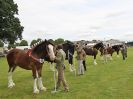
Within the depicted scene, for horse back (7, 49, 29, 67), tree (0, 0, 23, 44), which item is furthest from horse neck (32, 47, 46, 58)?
tree (0, 0, 23, 44)

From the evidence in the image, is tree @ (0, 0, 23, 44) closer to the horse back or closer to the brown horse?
the horse back

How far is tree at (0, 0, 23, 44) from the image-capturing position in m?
59.0

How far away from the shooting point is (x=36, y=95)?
14.5 meters

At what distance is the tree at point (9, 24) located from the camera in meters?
59.0

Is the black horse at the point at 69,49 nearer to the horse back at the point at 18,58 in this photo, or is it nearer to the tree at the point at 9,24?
the horse back at the point at 18,58

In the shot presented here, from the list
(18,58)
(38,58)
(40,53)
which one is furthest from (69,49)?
(38,58)

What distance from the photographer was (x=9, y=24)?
198 feet

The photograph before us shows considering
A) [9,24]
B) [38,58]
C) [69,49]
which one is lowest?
[38,58]

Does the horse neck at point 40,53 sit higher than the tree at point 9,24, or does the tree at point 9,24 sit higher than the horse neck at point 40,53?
the tree at point 9,24

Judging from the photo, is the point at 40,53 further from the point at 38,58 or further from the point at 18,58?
the point at 18,58

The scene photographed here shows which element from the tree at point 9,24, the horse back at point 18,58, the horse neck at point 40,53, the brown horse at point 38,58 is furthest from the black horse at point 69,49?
the tree at point 9,24

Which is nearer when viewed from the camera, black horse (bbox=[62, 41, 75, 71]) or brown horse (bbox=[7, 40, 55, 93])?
brown horse (bbox=[7, 40, 55, 93])

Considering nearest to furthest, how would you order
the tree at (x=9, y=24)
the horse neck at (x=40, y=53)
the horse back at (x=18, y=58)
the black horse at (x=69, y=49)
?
the horse neck at (x=40, y=53) → the horse back at (x=18, y=58) → the black horse at (x=69, y=49) → the tree at (x=9, y=24)

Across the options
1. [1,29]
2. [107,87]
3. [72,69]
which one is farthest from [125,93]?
[1,29]
